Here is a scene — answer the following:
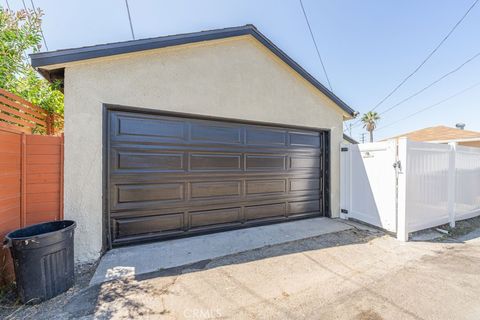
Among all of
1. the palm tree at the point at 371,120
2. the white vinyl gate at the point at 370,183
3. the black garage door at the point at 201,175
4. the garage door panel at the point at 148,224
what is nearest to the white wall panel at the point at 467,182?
the white vinyl gate at the point at 370,183

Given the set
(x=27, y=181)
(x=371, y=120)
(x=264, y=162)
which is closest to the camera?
(x=27, y=181)

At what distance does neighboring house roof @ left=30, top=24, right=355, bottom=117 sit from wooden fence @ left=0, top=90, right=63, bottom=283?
99 cm

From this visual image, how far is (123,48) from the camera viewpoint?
3387mm

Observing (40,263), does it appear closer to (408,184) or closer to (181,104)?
(181,104)

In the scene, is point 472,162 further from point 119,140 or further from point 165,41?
point 119,140

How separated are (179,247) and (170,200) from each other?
866 mm

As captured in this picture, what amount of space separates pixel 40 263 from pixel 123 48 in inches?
125

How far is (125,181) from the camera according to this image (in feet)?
11.8

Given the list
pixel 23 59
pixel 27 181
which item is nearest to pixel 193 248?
pixel 27 181

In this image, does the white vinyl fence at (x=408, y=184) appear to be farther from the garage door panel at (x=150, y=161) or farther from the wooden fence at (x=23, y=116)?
the wooden fence at (x=23, y=116)

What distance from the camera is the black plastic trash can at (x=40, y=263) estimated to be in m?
2.19

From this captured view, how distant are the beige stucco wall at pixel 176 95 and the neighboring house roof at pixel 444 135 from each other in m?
9.98

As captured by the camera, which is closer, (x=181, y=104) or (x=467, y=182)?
(x=181, y=104)

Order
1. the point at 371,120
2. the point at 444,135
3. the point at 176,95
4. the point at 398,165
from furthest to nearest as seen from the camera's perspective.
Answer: the point at 371,120, the point at 444,135, the point at 398,165, the point at 176,95
